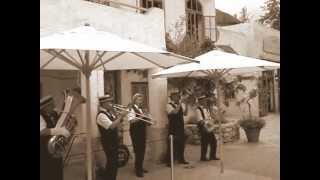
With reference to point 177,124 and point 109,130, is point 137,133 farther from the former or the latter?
point 177,124

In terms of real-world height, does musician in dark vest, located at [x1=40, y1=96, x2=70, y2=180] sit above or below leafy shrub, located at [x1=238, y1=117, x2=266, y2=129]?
above

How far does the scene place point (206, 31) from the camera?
10852mm

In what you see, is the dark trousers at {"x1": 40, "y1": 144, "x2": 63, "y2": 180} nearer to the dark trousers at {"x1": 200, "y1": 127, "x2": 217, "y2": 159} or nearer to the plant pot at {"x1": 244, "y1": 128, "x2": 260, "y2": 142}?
the dark trousers at {"x1": 200, "y1": 127, "x2": 217, "y2": 159}

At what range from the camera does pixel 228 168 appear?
7898 millimetres

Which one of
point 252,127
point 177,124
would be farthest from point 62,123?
point 252,127

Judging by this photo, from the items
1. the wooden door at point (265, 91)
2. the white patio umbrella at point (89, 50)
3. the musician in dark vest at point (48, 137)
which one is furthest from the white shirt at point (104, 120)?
the wooden door at point (265, 91)

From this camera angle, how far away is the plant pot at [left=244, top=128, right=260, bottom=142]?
1089 cm

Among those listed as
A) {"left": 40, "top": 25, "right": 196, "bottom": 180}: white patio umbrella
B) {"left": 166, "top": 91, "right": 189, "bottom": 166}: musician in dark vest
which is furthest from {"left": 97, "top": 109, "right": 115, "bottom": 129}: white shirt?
{"left": 166, "top": 91, "right": 189, "bottom": 166}: musician in dark vest

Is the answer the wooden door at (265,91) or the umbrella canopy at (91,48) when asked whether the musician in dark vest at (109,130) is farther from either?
the wooden door at (265,91)

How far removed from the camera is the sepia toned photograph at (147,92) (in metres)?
5.12

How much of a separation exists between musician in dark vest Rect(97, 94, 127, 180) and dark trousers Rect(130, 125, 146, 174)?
0.97 meters

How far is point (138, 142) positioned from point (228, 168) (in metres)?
1.72
